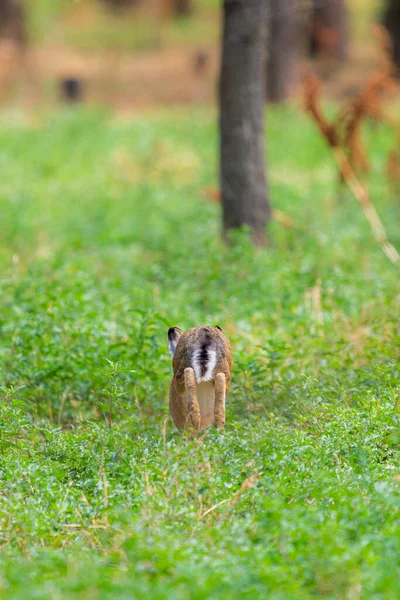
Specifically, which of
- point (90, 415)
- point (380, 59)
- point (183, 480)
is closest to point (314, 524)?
point (183, 480)

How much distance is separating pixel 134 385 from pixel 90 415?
0.35 metres

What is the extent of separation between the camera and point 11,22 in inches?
1165

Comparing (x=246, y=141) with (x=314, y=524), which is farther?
(x=246, y=141)

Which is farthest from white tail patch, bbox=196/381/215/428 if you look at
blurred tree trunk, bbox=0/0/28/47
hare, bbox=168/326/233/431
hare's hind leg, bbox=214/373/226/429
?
blurred tree trunk, bbox=0/0/28/47

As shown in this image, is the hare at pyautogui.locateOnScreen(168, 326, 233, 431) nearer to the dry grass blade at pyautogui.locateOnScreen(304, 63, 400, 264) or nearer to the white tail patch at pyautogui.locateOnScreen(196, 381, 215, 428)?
the white tail patch at pyautogui.locateOnScreen(196, 381, 215, 428)

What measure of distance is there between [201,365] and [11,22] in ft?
85.4

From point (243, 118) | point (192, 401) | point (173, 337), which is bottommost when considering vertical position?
point (192, 401)

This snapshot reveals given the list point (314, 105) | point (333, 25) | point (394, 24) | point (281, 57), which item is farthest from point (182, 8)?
point (314, 105)

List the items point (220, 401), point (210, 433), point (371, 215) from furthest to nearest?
point (371, 215) → point (220, 401) → point (210, 433)

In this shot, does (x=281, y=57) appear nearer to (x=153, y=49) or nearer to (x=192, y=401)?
(x=153, y=49)

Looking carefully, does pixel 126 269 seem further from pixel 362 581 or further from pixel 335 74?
pixel 335 74

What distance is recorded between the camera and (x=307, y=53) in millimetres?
30125

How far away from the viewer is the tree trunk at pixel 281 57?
22.2 metres

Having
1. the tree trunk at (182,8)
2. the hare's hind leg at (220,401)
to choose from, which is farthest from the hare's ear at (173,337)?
the tree trunk at (182,8)
